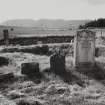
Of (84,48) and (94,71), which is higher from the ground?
(84,48)

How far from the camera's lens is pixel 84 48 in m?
9.09

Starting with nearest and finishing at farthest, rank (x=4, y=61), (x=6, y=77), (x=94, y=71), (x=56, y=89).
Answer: (x=56, y=89), (x=6, y=77), (x=94, y=71), (x=4, y=61)

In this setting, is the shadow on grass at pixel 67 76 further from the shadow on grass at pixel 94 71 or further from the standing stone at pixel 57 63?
the shadow on grass at pixel 94 71

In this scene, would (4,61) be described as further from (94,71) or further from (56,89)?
(56,89)

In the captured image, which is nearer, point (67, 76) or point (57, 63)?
point (67, 76)

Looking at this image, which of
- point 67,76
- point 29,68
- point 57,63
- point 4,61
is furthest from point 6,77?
point 4,61

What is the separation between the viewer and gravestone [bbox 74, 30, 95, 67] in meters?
9.03

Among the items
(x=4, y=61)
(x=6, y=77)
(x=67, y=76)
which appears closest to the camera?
(x=6, y=77)

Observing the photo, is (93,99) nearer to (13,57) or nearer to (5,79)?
(5,79)

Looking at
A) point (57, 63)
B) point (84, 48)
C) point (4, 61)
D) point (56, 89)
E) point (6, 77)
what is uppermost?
point (84, 48)

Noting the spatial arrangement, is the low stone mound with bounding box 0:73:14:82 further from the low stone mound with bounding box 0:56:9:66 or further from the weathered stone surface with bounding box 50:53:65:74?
the low stone mound with bounding box 0:56:9:66

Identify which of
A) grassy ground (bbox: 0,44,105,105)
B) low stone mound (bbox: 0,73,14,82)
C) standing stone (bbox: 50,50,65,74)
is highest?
standing stone (bbox: 50,50,65,74)

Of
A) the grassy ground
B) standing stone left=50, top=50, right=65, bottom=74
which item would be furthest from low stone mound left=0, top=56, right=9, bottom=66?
standing stone left=50, top=50, right=65, bottom=74

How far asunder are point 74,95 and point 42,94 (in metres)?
0.89
